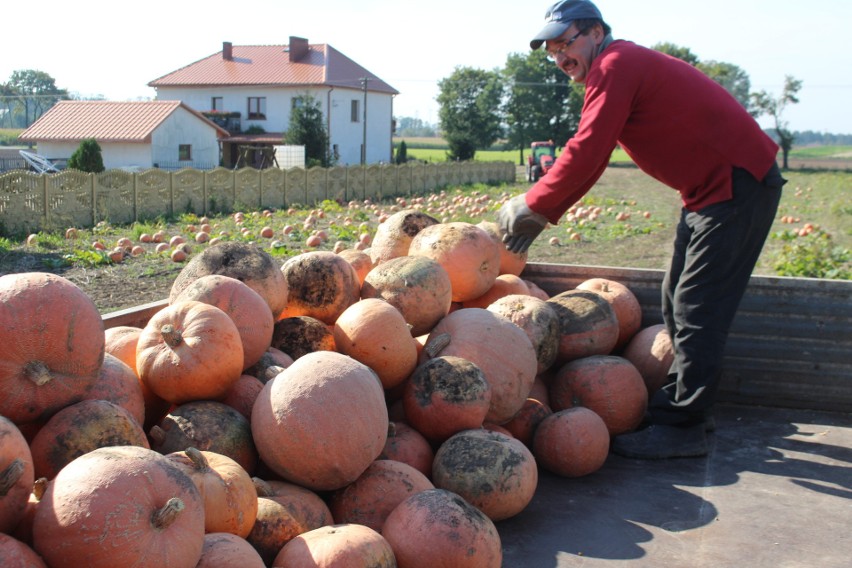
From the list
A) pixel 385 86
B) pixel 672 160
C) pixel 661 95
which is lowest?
pixel 672 160

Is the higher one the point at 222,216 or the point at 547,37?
the point at 547,37

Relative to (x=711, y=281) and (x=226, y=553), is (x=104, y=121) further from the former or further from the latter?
(x=226, y=553)

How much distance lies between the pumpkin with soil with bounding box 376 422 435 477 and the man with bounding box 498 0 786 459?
130 cm

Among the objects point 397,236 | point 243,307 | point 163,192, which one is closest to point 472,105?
point 163,192

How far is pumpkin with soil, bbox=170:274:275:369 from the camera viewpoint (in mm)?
3934

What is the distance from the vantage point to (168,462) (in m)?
2.49

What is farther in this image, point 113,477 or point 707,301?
point 707,301

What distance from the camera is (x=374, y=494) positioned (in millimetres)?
3357

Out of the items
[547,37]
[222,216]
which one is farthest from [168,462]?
[222,216]

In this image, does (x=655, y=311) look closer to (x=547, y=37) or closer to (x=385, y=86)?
(x=547, y=37)

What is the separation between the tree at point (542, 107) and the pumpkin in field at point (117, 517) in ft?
304

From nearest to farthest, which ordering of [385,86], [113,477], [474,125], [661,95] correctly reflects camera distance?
[113,477], [661,95], [385,86], [474,125]

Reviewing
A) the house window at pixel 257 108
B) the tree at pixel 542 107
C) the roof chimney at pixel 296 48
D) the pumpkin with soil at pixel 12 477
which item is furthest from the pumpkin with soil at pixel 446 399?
the tree at pixel 542 107

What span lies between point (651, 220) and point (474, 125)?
233 ft
